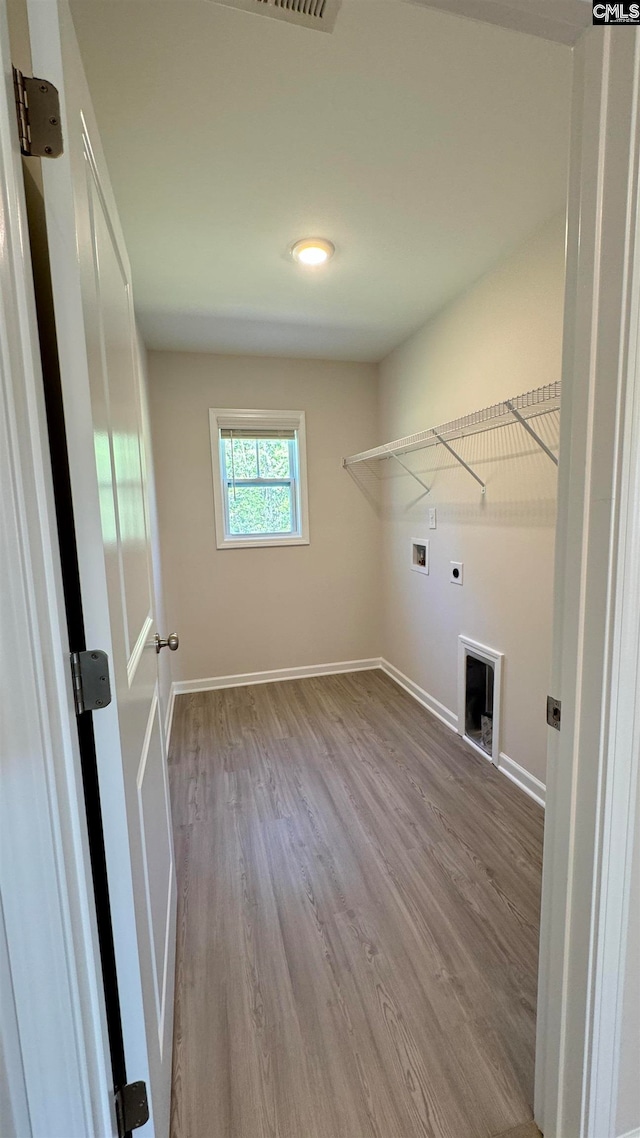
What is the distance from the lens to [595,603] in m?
0.83

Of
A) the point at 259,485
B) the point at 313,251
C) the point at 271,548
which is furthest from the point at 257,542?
the point at 313,251

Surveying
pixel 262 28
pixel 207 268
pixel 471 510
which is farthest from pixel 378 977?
pixel 207 268

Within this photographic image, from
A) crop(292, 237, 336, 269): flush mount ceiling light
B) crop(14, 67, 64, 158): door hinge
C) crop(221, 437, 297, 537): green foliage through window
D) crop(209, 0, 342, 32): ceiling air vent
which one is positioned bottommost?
crop(221, 437, 297, 537): green foliage through window

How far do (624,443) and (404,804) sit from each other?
1943 mm

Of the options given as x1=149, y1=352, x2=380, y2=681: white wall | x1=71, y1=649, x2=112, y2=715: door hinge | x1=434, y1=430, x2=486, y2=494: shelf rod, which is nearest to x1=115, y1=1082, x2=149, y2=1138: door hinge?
x1=71, y1=649, x2=112, y2=715: door hinge

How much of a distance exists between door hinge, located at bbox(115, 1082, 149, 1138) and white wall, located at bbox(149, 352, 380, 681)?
2823 millimetres

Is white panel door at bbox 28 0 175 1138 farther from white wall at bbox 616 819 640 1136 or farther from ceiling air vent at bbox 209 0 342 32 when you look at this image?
white wall at bbox 616 819 640 1136

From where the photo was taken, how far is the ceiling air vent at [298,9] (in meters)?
0.93

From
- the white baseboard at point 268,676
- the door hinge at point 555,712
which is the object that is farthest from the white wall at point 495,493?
the door hinge at point 555,712

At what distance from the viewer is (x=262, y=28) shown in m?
1.13

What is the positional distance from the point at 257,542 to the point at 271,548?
123mm

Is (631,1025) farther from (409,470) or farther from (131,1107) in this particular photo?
(409,470)

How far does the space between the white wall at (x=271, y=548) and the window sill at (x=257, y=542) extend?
5 centimetres

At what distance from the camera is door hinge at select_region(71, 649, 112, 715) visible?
2.35 ft
